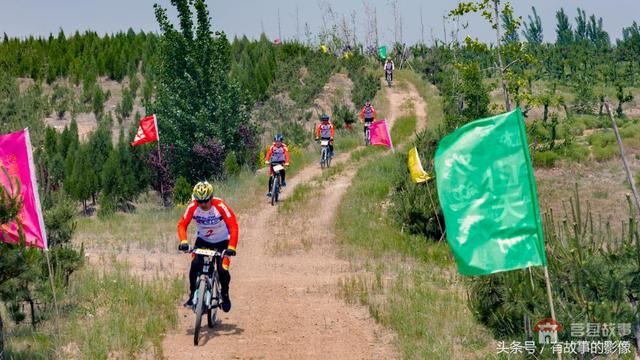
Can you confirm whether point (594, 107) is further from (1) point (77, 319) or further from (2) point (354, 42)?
(1) point (77, 319)

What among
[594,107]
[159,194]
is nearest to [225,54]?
[159,194]

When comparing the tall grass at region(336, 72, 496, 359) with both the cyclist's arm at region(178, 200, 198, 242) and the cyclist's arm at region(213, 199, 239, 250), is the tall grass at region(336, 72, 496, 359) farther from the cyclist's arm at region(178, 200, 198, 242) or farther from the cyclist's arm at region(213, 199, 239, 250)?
the cyclist's arm at region(178, 200, 198, 242)

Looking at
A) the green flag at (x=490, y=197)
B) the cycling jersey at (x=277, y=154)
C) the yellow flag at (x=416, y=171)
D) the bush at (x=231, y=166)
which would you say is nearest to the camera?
the green flag at (x=490, y=197)

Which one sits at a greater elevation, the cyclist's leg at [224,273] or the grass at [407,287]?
the cyclist's leg at [224,273]

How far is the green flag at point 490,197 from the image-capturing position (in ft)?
21.5

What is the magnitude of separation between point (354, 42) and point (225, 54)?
40.6m

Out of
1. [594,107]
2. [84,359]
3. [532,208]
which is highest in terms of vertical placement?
[594,107]

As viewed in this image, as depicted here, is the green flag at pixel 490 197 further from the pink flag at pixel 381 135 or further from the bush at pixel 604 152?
the bush at pixel 604 152

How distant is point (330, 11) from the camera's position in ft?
218

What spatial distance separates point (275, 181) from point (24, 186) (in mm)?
11825

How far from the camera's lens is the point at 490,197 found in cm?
668

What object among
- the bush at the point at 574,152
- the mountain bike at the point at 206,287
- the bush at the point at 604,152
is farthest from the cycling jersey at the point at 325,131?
the mountain bike at the point at 206,287

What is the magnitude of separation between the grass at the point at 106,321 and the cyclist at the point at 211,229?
2.63ft

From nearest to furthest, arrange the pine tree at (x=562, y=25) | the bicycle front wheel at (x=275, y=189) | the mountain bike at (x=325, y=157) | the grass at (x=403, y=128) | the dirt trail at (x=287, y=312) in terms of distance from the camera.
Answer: the dirt trail at (x=287, y=312) → the bicycle front wheel at (x=275, y=189) → the mountain bike at (x=325, y=157) → the grass at (x=403, y=128) → the pine tree at (x=562, y=25)
